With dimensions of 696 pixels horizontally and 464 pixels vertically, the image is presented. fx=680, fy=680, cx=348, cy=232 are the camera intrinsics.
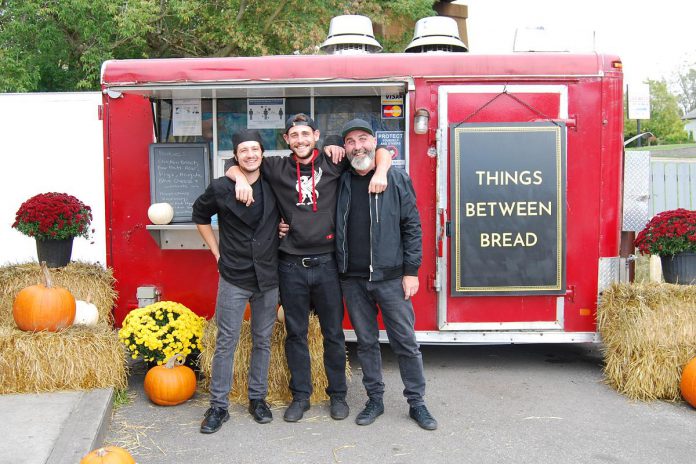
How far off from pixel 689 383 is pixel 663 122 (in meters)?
43.0

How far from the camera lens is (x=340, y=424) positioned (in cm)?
473

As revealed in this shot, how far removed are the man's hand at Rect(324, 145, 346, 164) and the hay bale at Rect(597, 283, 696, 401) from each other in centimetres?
259

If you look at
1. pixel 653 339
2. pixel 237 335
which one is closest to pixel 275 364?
pixel 237 335

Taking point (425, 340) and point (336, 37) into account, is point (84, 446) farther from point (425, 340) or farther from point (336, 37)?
point (336, 37)

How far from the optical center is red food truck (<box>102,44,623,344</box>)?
566 centimetres

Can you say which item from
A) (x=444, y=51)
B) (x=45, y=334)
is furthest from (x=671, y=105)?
(x=45, y=334)

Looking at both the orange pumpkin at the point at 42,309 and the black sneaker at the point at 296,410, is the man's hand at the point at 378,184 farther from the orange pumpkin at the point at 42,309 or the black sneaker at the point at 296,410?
the orange pumpkin at the point at 42,309

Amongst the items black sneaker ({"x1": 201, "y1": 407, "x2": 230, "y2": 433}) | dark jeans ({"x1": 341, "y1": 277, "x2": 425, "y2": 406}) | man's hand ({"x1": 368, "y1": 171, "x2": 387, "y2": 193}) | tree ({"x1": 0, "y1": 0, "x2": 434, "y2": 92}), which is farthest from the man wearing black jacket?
tree ({"x1": 0, "y1": 0, "x2": 434, "y2": 92})

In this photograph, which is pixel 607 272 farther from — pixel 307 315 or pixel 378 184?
pixel 307 315

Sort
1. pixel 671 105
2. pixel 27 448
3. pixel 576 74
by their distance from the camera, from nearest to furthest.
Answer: pixel 27 448, pixel 576 74, pixel 671 105

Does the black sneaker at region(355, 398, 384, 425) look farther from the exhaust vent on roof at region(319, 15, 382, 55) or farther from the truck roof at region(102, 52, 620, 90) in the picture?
the exhaust vent on roof at region(319, 15, 382, 55)

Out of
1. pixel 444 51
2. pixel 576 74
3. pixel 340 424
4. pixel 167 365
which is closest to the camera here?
pixel 340 424

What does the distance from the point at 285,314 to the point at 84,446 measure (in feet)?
4.99

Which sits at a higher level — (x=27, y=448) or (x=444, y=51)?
(x=444, y=51)
